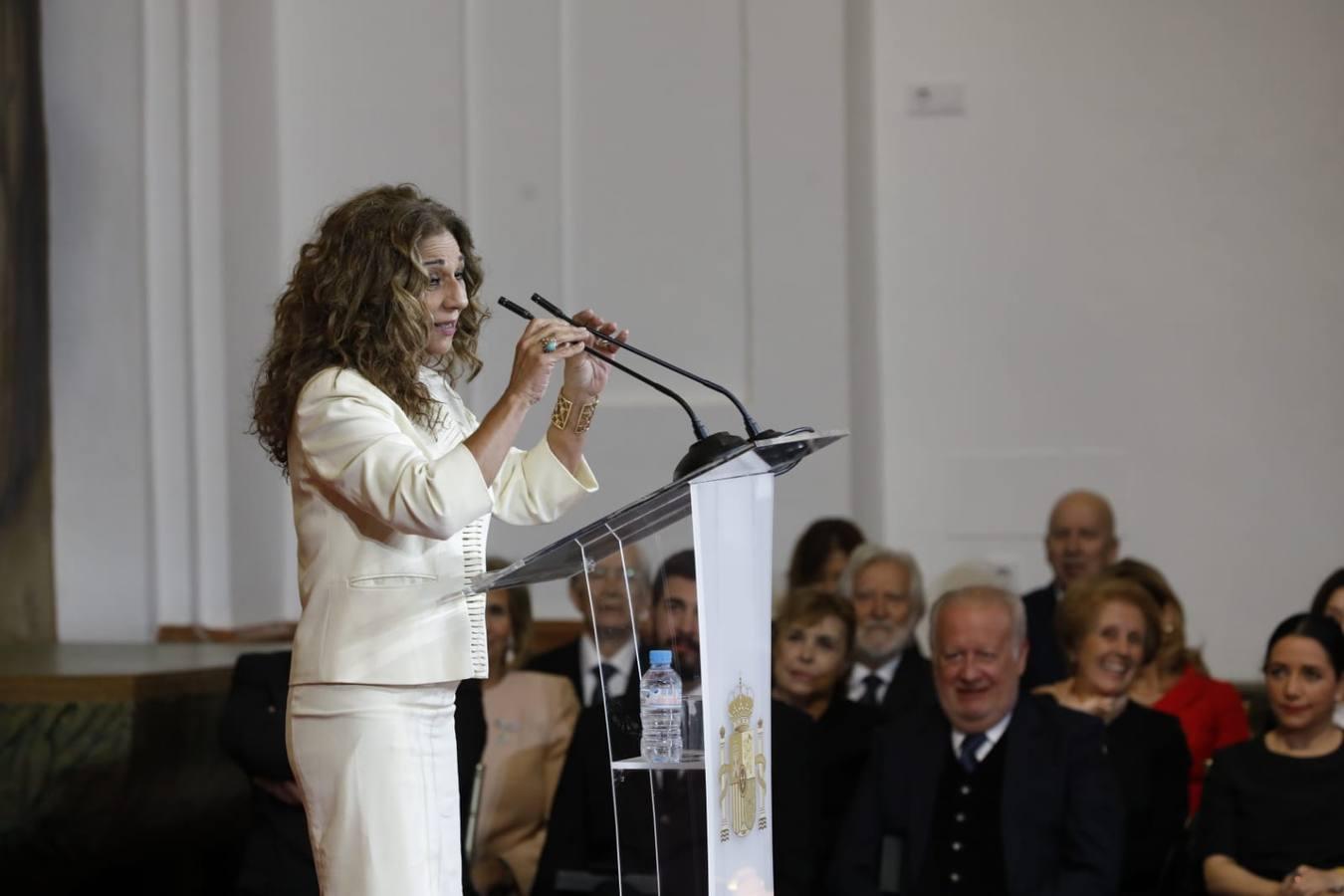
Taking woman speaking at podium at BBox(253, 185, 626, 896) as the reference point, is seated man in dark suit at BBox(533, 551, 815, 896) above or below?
below

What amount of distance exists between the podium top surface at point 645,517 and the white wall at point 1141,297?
4.52m

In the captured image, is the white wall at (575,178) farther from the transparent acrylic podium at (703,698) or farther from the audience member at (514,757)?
the transparent acrylic podium at (703,698)

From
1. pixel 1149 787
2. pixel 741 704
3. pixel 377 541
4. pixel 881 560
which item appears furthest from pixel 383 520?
pixel 881 560

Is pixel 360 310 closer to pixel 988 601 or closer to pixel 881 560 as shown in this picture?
pixel 988 601

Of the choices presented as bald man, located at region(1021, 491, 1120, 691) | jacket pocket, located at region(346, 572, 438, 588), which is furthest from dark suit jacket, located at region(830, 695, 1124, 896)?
jacket pocket, located at region(346, 572, 438, 588)

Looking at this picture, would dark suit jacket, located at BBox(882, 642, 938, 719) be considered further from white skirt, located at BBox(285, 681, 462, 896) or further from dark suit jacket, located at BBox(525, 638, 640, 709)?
white skirt, located at BBox(285, 681, 462, 896)

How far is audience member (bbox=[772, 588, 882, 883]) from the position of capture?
14.6ft

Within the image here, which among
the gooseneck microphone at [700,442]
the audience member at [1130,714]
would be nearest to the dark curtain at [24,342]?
the audience member at [1130,714]

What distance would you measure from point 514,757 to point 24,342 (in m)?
2.26

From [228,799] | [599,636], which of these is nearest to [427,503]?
[599,636]

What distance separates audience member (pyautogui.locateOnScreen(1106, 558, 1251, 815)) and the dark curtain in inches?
130

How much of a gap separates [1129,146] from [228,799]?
4003 millimetres

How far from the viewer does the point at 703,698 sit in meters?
2.28

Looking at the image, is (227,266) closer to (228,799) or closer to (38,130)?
(38,130)
